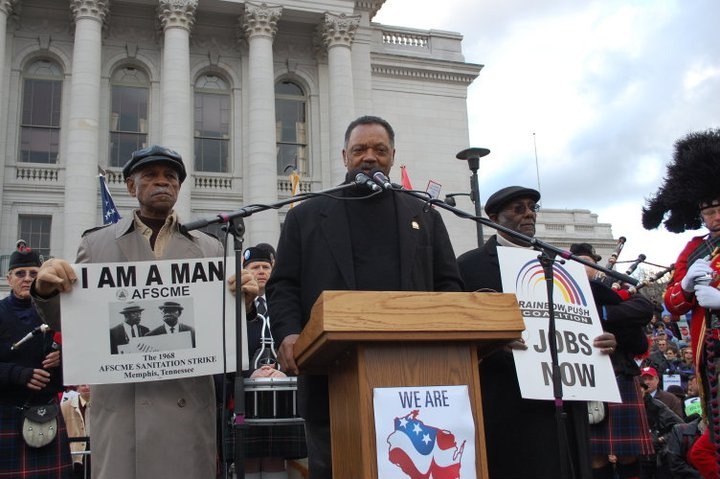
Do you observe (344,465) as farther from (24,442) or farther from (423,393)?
(24,442)

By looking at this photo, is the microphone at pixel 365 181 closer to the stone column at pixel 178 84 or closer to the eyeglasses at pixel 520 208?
the eyeglasses at pixel 520 208

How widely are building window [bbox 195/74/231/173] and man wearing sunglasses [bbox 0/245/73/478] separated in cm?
2387

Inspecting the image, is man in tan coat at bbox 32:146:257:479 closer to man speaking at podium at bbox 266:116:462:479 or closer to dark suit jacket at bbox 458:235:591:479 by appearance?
man speaking at podium at bbox 266:116:462:479

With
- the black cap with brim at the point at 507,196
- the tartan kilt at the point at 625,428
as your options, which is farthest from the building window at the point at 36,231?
the black cap with brim at the point at 507,196

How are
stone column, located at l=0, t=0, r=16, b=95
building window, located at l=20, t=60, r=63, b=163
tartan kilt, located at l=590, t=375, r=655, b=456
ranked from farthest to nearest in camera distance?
1. building window, located at l=20, t=60, r=63, b=163
2. stone column, located at l=0, t=0, r=16, b=95
3. tartan kilt, located at l=590, t=375, r=655, b=456

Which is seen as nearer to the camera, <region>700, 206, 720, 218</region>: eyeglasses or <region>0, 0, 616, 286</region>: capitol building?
<region>700, 206, 720, 218</region>: eyeglasses

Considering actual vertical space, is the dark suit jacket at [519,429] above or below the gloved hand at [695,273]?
below

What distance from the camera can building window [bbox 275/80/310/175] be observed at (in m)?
30.6

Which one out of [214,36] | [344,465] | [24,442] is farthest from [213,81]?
[344,465]

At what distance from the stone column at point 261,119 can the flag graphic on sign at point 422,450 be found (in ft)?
79.0

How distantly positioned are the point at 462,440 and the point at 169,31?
90.3 feet

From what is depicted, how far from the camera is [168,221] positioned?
4.53m

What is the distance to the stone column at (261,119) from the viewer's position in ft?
90.4

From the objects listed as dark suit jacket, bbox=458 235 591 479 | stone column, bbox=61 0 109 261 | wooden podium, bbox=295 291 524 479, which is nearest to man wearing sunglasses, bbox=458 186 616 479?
dark suit jacket, bbox=458 235 591 479
